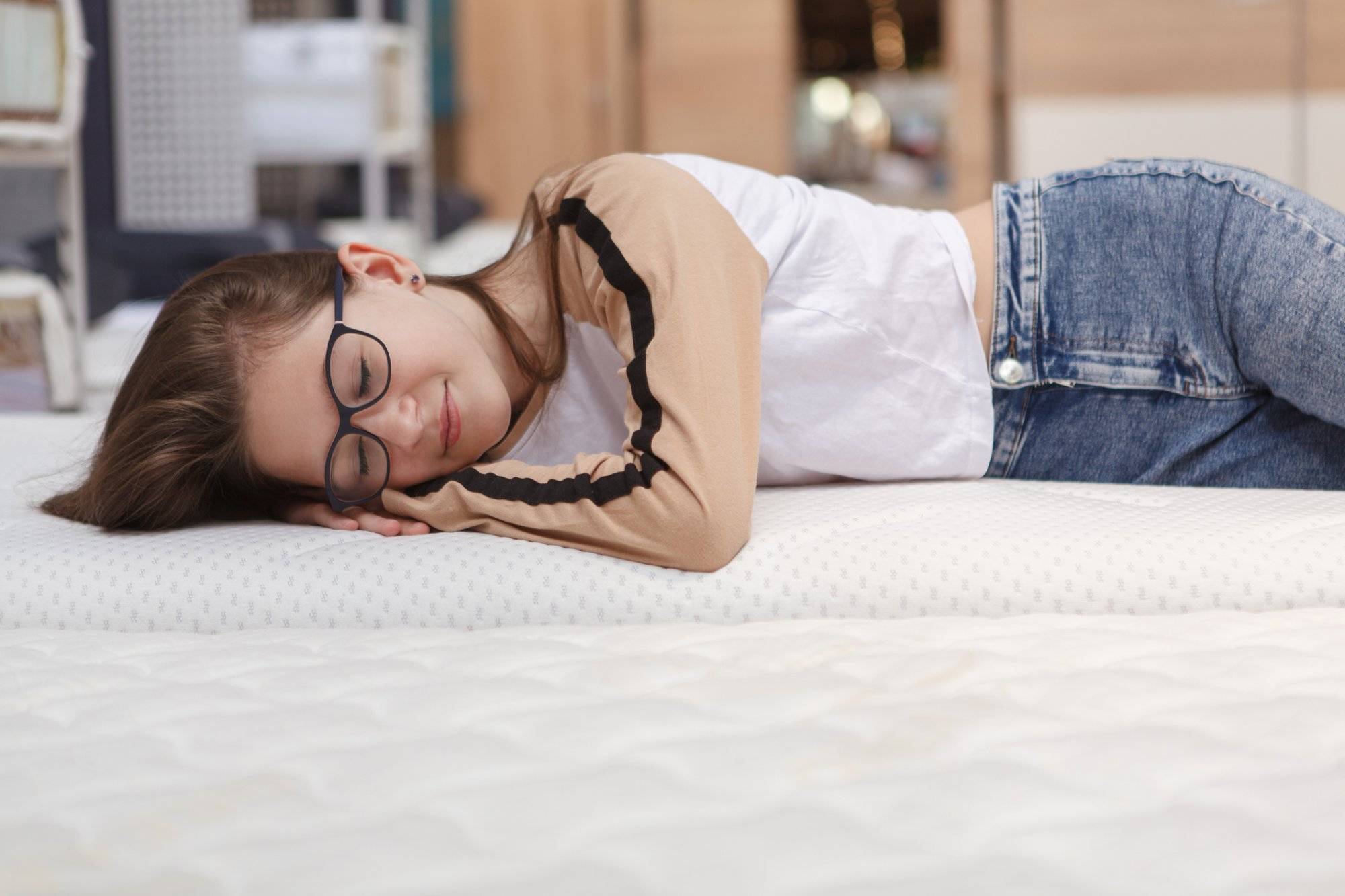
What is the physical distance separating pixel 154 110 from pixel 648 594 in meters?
2.65

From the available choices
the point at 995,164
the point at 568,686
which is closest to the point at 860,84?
the point at 995,164

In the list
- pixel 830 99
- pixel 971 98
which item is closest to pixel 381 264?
pixel 971 98

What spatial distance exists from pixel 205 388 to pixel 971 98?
3.04 meters

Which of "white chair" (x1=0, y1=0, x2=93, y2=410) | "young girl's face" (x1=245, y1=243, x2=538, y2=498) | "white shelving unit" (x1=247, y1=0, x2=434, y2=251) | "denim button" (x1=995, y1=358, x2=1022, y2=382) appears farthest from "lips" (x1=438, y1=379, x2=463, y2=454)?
"white shelving unit" (x1=247, y1=0, x2=434, y2=251)

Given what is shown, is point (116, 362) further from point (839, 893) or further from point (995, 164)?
point (995, 164)

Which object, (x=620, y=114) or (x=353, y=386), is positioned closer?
(x=353, y=386)

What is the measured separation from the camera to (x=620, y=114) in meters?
4.12

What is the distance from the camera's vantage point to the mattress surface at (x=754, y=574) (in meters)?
0.77

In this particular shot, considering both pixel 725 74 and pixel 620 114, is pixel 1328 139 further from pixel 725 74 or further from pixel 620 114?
pixel 620 114

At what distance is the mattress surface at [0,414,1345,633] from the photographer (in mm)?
769

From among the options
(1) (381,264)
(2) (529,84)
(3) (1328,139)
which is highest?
(2) (529,84)

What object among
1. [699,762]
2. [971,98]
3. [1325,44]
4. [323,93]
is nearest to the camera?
[699,762]

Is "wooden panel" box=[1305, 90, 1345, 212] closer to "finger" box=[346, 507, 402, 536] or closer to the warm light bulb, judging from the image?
the warm light bulb

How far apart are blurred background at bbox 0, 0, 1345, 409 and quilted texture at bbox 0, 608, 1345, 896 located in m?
1.37
